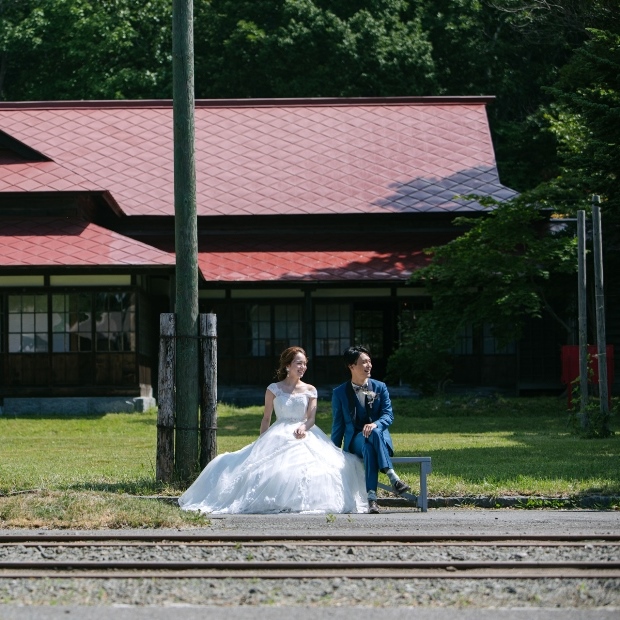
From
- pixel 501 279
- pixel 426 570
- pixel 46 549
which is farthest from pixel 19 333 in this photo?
pixel 426 570

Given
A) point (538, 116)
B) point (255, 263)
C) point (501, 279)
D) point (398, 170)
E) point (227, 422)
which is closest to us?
point (227, 422)

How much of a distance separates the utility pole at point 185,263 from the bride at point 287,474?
0.93m

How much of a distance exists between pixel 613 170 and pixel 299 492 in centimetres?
947

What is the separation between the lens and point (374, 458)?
40.8 feet

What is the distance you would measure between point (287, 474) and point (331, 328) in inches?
723

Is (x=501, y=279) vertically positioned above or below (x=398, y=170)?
below

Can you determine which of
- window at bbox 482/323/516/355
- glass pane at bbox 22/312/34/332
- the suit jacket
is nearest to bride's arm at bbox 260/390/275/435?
the suit jacket

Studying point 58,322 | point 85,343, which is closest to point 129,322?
point 85,343

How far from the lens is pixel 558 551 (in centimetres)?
941

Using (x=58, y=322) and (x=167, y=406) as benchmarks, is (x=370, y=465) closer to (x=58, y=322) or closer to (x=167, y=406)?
(x=167, y=406)

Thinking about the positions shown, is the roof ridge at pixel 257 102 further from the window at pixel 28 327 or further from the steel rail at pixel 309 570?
the steel rail at pixel 309 570

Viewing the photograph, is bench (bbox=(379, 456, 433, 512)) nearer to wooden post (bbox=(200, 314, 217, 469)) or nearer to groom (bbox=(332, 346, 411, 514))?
groom (bbox=(332, 346, 411, 514))

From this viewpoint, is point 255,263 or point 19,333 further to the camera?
point 255,263

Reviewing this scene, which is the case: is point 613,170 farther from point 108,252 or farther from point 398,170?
point 398,170
